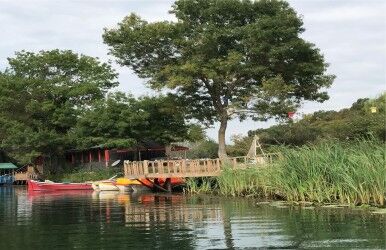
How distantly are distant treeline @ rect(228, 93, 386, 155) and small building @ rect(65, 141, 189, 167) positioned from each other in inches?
278

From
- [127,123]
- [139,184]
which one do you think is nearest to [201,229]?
[139,184]

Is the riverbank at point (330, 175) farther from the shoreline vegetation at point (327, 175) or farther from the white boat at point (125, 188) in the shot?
the white boat at point (125, 188)

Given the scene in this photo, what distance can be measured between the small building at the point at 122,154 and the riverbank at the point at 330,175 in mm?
25797

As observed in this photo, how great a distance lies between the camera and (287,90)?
101 feet

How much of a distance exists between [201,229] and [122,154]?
3441 cm

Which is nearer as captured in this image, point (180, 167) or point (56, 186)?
point (180, 167)

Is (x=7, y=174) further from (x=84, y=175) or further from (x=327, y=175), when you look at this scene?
(x=327, y=175)

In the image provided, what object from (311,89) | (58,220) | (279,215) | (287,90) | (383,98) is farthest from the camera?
(383,98)

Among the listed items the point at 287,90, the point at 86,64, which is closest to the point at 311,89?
the point at 287,90

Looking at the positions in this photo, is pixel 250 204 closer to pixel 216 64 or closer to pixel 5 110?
pixel 216 64

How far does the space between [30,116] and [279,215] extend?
119 ft

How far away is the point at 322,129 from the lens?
4191 cm

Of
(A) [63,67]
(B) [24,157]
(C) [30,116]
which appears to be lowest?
(B) [24,157]

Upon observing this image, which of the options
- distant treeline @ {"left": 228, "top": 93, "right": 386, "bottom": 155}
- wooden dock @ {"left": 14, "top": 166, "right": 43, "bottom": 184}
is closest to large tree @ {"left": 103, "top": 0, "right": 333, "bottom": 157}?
distant treeline @ {"left": 228, "top": 93, "right": 386, "bottom": 155}
